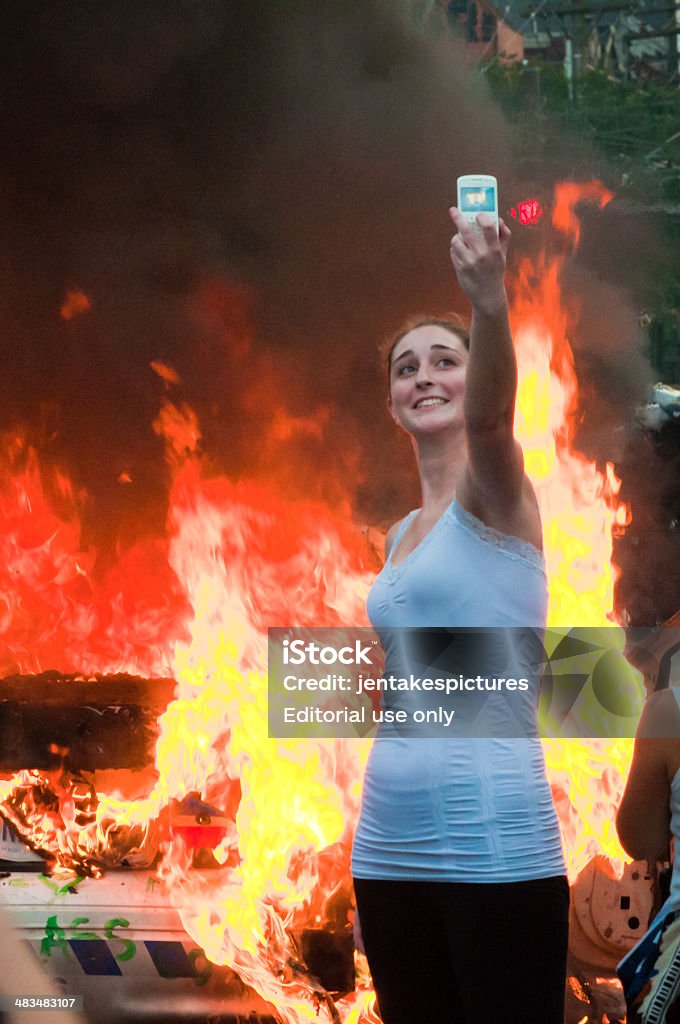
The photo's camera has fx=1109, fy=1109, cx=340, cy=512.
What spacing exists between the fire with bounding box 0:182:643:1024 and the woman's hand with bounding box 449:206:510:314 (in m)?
1.21

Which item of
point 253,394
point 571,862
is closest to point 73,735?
point 253,394

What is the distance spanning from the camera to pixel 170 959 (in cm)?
281

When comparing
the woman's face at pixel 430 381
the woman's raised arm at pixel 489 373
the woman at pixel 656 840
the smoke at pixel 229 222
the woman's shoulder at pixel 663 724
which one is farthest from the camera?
the smoke at pixel 229 222

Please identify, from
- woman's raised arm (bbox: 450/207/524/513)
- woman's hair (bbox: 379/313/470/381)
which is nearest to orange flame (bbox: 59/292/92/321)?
woman's hair (bbox: 379/313/470/381)

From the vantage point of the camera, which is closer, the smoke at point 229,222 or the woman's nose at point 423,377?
the woman's nose at point 423,377

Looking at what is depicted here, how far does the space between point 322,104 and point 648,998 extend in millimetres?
2546

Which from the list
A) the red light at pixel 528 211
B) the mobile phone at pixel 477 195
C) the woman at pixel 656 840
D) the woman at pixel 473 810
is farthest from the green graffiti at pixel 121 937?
the red light at pixel 528 211

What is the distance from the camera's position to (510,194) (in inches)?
127

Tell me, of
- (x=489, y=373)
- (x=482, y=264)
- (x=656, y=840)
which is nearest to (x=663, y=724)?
(x=656, y=840)

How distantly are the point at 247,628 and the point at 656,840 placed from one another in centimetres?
146

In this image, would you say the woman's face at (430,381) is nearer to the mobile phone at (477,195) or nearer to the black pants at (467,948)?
the mobile phone at (477,195)

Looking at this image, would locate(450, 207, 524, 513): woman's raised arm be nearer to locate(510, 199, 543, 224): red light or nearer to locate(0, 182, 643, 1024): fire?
locate(0, 182, 643, 1024): fire

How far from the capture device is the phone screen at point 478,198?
2.16 m

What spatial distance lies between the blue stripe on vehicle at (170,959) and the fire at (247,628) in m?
0.06
